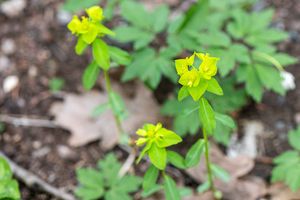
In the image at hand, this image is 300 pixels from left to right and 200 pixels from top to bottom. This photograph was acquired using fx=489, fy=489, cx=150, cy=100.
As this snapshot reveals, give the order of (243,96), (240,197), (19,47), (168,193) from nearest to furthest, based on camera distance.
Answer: (168,193)
(240,197)
(243,96)
(19,47)

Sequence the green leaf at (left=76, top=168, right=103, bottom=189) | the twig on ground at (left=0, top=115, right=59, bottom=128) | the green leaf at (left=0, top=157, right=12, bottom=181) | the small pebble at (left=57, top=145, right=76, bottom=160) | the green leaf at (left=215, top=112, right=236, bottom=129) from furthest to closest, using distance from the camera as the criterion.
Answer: the twig on ground at (left=0, top=115, right=59, bottom=128)
the small pebble at (left=57, top=145, right=76, bottom=160)
the green leaf at (left=76, top=168, right=103, bottom=189)
the green leaf at (left=0, top=157, right=12, bottom=181)
the green leaf at (left=215, top=112, right=236, bottom=129)

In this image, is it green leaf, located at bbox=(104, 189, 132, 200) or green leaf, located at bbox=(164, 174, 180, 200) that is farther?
green leaf, located at bbox=(104, 189, 132, 200)

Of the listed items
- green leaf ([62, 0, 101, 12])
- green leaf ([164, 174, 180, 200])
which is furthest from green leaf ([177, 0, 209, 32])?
green leaf ([164, 174, 180, 200])

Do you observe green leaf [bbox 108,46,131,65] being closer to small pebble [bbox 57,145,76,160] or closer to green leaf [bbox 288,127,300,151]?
small pebble [bbox 57,145,76,160]

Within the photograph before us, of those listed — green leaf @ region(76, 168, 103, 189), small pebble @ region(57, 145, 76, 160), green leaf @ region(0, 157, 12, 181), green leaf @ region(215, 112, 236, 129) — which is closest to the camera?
green leaf @ region(215, 112, 236, 129)

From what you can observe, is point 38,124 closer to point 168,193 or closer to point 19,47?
point 19,47

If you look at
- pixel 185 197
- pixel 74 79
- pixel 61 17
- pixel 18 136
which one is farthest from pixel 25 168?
pixel 61 17
